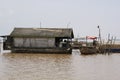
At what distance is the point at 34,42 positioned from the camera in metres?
35.7

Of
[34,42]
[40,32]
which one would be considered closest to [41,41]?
[34,42]

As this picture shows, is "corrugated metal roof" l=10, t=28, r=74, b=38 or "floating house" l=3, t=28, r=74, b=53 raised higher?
"corrugated metal roof" l=10, t=28, r=74, b=38

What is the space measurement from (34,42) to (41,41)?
87 cm

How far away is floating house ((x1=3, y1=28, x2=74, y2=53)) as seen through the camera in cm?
3531

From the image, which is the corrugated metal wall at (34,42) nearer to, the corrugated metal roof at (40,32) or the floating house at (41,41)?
the floating house at (41,41)

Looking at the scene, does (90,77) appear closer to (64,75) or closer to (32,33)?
(64,75)

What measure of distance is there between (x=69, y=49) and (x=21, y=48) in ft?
19.1

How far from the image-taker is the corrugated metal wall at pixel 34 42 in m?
35.4

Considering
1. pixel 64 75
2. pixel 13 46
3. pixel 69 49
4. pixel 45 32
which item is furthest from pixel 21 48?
pixel 64 75

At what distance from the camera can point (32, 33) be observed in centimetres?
3625

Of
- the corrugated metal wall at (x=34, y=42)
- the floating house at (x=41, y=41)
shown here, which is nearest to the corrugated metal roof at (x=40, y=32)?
the floating house at (x=41, y=41)

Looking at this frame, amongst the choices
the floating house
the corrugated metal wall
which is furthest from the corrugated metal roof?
the corrugated metal wall

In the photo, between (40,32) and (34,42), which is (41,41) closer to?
(34,42)

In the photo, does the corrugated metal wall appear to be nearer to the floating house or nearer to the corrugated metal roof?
the floating house
